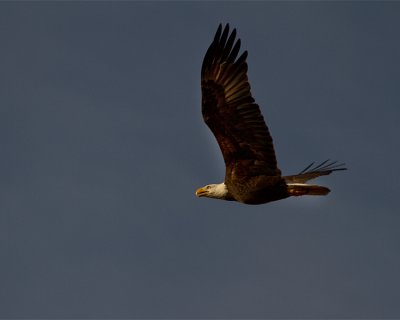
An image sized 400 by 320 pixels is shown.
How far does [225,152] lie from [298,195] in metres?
1.74

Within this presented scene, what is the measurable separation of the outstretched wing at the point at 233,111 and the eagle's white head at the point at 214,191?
2.72ft

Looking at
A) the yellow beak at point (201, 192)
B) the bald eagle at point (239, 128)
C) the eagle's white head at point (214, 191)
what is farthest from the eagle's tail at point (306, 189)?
the yellow beak at point (201, 192)

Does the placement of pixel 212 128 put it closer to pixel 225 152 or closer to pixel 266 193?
pixel 225 152

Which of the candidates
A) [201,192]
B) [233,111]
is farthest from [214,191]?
[233,111]

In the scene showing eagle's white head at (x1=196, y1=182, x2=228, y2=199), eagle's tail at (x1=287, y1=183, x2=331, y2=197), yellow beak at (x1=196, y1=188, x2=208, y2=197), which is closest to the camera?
eagle's tail at (x1=287, y1=183, x2=331, y2=197)

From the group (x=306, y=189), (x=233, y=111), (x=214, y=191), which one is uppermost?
(x=233, y=111)

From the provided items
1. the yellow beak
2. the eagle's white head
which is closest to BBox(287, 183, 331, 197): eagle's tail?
the eagle's white head

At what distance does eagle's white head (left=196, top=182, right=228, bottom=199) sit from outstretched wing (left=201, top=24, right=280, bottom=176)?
2.72 feet

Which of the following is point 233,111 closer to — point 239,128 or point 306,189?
point 239,128

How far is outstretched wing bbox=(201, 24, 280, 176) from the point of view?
17297mm

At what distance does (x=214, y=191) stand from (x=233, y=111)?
2.08 meters

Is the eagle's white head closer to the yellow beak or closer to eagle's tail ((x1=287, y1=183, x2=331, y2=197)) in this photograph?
the yellow beak

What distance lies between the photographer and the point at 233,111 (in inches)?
683

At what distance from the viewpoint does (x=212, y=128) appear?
17.5 metres
